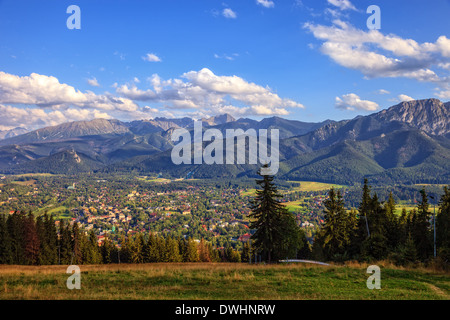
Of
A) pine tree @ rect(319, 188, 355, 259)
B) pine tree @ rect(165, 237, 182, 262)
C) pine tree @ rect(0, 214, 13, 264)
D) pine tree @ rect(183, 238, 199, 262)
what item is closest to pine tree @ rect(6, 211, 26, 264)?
pine tree @ rect(0, 214, 13, 264)

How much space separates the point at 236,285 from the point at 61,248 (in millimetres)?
58753

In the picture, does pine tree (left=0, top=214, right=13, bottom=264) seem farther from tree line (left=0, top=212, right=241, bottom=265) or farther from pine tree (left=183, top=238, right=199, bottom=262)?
pine tree (left=183, top=238, right=199, bottom=262)

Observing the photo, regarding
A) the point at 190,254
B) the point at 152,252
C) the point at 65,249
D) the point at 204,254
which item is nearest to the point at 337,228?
the point at 190,254

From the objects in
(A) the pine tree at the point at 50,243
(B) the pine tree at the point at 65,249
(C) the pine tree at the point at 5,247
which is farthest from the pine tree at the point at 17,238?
(B) the pine tree at the point at 65,249

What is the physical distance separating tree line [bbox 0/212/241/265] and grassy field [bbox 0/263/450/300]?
40.8 metres

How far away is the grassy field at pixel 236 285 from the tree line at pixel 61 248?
40.8 meters

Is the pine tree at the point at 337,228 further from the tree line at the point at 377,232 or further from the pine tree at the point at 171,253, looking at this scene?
the pine tree at the point at 171,253

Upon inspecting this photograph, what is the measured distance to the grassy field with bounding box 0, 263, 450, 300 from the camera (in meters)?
14.1

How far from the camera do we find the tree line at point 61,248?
51.9m

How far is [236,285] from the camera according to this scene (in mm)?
16438
